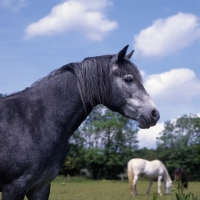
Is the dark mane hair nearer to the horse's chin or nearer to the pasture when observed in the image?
the horse's chin

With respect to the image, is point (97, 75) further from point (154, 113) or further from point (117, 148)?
point (117, 148)

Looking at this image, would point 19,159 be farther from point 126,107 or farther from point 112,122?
point 112,122

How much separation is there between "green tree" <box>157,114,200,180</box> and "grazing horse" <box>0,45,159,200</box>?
2558 inches

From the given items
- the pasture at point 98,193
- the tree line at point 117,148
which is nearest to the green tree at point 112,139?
the tree line at point 117,148

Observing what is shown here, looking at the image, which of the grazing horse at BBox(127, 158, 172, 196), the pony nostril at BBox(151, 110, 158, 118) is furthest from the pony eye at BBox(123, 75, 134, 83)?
the grazing horse at BBox(127, 158, 172, 196)

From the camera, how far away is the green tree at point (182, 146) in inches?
2635

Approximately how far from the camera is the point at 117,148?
67812mm

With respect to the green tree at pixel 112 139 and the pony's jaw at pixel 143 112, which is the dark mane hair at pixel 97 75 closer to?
the pony's jaw at pixel 143 112

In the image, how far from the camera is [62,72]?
4.29 metres

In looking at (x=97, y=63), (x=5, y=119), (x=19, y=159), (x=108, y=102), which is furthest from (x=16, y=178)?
(x=97, y=63)

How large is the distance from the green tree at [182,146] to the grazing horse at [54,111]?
6498 cm

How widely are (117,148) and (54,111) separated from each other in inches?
2543

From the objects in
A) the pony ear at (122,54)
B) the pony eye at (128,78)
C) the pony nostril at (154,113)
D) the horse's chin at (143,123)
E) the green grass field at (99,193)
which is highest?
the pony ear at (122,54)

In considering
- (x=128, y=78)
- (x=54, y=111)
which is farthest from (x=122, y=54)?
(x=54, y=111)
